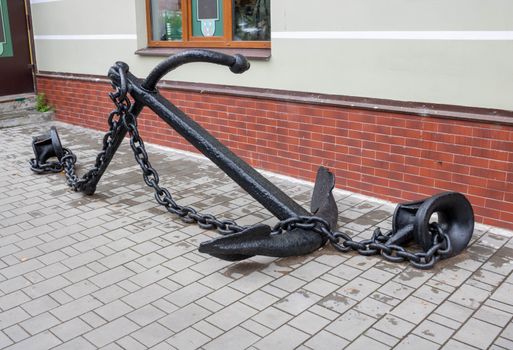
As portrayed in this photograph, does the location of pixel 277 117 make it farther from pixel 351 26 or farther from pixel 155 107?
pixel 155 107

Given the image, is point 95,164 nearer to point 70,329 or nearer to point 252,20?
point 70,329

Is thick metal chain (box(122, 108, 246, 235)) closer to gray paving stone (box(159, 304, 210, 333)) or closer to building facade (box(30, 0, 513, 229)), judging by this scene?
gray paving stone (box(159, 304, 210, 333))

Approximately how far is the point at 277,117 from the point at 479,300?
281cm

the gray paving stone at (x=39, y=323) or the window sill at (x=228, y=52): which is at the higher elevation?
the window sill at (x=228, y=52)

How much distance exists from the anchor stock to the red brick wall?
59cm

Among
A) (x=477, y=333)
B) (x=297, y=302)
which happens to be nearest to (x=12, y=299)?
(x=297, y=302)

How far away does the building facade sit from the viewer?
4.20m

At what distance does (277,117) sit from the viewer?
556 centimetres

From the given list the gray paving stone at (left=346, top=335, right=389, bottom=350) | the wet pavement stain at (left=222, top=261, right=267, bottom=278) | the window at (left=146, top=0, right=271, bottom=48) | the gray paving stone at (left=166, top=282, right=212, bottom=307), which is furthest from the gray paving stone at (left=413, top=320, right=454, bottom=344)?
the window at (left=146, top=0, right=271, bottom=48)

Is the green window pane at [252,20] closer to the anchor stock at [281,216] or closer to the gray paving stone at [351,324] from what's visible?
the anchor stock at [281,216]

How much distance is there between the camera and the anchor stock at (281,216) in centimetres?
348

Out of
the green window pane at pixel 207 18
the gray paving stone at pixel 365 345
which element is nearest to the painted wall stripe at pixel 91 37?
the green window pane at pixel 207 18

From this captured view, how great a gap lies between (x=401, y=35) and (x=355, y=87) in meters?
0.58

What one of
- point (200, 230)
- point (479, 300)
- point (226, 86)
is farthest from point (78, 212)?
point (479, 300)
